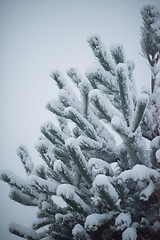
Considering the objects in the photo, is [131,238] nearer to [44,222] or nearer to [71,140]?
[71,140]

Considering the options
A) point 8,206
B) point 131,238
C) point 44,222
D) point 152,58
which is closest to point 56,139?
point 44,222

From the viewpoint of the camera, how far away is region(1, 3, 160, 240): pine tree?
176 centimetres

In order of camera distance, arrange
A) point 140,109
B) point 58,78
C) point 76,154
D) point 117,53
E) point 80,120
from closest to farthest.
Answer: point 140,109 < point 76,154 < point 80,120 < point 117,53 < point 58,78

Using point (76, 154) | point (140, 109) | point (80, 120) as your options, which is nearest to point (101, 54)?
point (80, 120)

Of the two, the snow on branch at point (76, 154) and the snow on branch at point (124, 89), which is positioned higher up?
the snow on branch at point (124, 89)

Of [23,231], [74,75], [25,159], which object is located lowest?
[23,231]

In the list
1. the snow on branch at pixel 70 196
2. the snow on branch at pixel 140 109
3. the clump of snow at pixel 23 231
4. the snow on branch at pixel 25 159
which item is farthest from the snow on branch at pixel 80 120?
the clump of snow at pixel 23 231

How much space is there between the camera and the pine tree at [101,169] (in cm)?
176

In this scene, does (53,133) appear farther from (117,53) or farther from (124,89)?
(117,53)

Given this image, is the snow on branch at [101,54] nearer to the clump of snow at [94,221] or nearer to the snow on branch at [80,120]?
the snow on branch at [80,120]

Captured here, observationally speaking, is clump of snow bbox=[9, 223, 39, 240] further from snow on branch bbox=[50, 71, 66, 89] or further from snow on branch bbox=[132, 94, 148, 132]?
snow on branch bbox=[50, 71, 66, 89]

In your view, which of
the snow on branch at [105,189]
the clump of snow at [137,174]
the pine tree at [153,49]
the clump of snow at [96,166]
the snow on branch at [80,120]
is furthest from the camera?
the pine tree at [153,49]

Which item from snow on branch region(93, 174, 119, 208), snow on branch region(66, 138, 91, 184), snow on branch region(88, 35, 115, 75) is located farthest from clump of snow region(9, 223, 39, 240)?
snow on branch region(88, 35, 115, 75)

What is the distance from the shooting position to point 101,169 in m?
1.92
